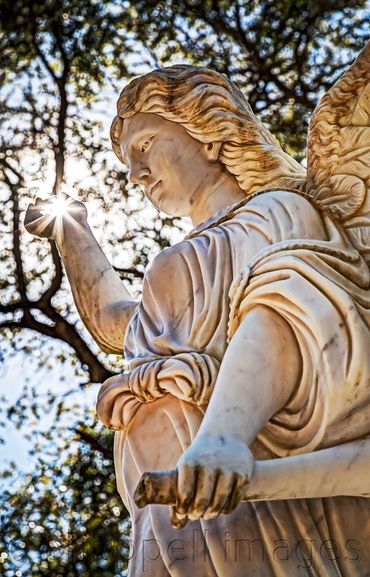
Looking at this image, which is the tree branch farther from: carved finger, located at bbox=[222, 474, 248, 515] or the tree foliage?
carved finger, located at bbox=[222, 474, 248, 515]

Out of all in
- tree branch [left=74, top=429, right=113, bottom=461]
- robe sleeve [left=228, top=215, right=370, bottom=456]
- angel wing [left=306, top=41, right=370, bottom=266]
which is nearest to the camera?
robe sleeve [left=228, top=215, right=370, bottom=456]

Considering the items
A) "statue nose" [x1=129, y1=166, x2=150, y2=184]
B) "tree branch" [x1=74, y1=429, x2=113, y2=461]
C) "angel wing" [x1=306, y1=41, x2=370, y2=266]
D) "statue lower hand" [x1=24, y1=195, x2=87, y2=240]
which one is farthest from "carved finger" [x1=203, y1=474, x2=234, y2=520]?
"tree branch" [x1=74, y1=429, x2=113, y2=461]

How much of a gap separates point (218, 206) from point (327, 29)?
18.8 ft

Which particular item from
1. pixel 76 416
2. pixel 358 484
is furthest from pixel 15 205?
pixel 358 484

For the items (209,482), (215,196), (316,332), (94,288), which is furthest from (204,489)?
(94,288)

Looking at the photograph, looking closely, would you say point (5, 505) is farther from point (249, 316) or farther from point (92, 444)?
point (249, 316)

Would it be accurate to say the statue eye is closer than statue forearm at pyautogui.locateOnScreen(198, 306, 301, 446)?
No

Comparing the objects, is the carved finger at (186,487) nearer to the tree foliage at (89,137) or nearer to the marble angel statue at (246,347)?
the marble angel statue at (246,347)

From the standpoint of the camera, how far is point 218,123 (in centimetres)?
573

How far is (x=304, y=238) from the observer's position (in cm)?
503

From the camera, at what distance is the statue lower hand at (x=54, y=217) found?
628 cm

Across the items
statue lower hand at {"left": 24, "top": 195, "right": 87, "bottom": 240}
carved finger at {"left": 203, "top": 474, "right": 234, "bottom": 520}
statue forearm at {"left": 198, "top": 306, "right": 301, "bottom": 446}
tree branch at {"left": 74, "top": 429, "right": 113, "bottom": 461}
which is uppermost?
tree branch at {"left": 74, "top": 429, "right": 113, "bottom": 461}

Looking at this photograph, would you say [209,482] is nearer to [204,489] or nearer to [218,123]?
[204,489]

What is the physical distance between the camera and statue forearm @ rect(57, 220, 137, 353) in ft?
19.9
